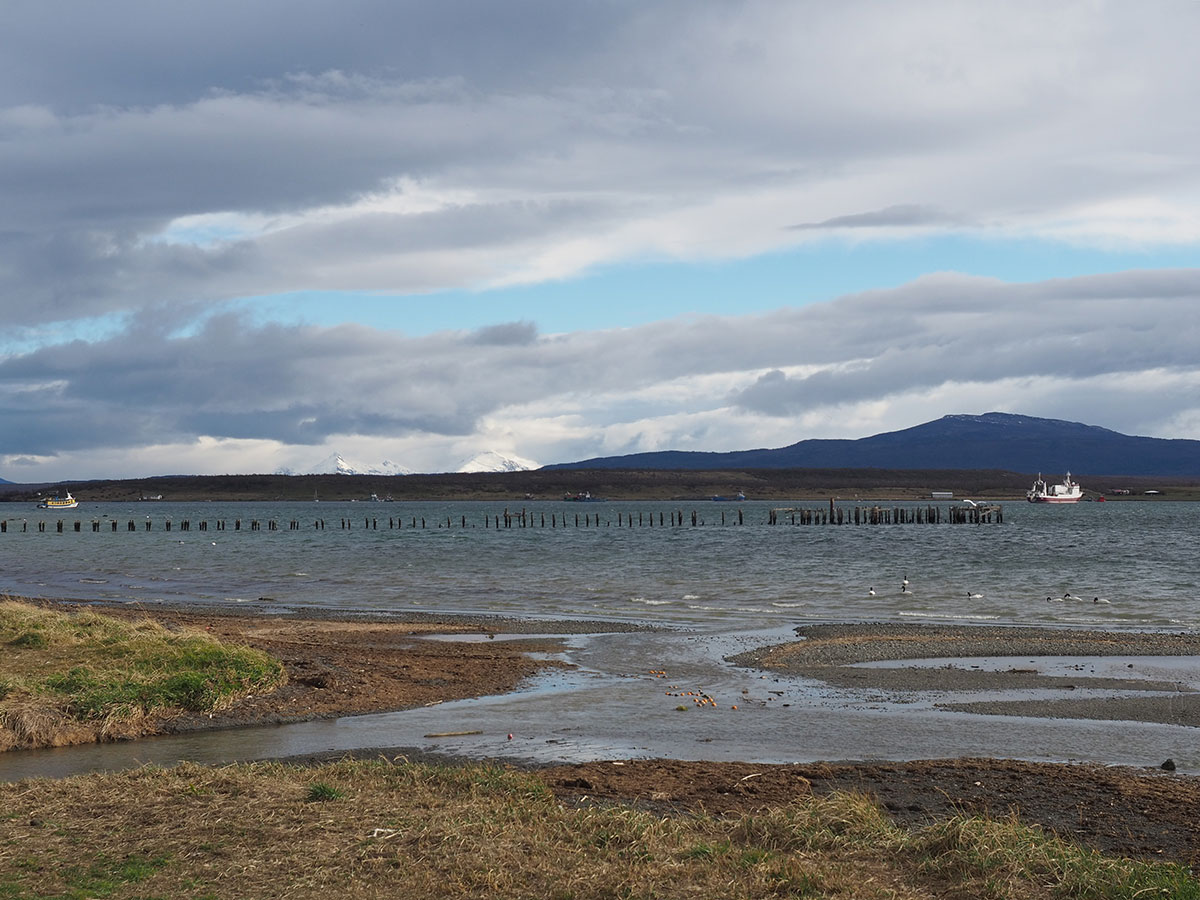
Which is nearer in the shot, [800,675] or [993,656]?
[800,675]

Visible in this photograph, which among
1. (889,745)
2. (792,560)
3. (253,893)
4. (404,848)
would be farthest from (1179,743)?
(792,560)

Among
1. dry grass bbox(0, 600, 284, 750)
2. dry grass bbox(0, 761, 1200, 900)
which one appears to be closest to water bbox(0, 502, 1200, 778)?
dry grass bbox(0, 600, 284, 750)

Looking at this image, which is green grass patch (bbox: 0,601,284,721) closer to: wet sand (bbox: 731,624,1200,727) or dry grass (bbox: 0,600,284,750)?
dry grass (bbox: 0,600,284,750)

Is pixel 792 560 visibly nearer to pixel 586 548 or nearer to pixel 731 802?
pixel 586 548

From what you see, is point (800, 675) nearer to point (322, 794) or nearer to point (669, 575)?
point (322, 794)

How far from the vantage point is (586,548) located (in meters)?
76.9

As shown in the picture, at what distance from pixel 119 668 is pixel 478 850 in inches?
426

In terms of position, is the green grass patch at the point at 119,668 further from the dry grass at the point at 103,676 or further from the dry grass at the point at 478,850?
the dry grass at the point at 478,850

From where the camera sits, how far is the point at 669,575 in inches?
2013

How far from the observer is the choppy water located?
36.9 meters

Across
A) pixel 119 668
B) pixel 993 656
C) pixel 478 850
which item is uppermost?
pixel 119 668

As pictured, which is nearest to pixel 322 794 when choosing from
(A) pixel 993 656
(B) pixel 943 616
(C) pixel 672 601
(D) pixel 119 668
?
(D) pixel 119 668

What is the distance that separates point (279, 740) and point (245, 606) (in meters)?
24.2

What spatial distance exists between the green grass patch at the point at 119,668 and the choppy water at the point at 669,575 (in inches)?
621
